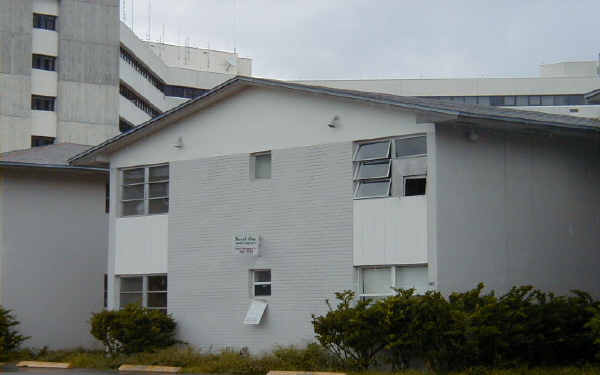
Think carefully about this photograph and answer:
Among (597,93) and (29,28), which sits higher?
(29,28)

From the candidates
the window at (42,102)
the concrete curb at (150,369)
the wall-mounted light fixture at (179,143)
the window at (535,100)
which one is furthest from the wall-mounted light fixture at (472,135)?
the window at (535,100)

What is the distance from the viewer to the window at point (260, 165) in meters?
23.2

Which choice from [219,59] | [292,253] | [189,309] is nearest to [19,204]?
[189,309]

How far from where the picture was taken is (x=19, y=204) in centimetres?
2794

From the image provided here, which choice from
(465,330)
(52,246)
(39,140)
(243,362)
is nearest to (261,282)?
(243,362)

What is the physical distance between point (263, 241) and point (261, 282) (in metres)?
0.94

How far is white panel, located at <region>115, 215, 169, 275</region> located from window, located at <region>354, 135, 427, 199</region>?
5702 mm

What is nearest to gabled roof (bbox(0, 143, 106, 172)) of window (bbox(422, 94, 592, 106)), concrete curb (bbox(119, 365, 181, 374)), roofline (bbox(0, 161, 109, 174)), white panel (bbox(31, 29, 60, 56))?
roofline (bbox(0, 161, 109, 174))

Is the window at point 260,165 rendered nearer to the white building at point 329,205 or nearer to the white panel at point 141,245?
the white building at point 329,205

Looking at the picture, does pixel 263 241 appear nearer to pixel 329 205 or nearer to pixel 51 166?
pixel 329 205

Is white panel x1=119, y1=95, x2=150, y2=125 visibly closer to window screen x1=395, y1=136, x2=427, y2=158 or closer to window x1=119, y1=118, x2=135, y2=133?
window x1=119, y1=118, x2=135, y2=133

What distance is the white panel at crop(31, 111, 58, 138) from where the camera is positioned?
5775cm

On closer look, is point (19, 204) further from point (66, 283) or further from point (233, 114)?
point (233, 114)

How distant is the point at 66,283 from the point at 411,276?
1200 centimetres
